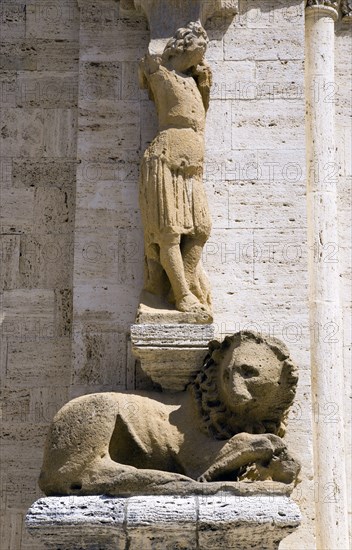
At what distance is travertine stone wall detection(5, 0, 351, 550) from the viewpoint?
22.2 feet

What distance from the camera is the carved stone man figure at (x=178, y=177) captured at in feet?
21.4

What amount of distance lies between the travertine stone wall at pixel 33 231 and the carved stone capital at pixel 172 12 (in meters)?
0.59

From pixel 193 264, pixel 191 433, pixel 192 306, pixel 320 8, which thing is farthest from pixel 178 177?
pixel 320 8

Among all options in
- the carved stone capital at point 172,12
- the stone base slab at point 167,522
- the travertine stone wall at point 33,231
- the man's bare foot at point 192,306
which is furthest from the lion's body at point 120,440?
the carved stone capital at point 172,12

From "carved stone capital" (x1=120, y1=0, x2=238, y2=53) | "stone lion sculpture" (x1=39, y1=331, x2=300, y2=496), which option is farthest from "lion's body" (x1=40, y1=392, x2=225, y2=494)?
"carved stone capital" (x1=120, y1=0, x2=238, y2=53)

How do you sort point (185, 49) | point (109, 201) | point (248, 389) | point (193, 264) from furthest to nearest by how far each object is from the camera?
point (109, 201)
point (185, 49)
point (193, 264)
point (248, 389)

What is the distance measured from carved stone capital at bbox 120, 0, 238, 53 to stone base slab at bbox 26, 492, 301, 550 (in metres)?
A: 2.44

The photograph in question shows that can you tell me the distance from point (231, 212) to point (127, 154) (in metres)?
0.63

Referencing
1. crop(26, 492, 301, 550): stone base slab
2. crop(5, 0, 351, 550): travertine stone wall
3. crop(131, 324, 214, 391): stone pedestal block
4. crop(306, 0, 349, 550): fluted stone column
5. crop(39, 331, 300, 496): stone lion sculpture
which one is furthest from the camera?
crop(5, 0, 351, 550): travertine stone wall

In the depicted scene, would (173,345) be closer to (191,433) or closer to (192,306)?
(192,306)

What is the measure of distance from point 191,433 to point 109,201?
4.74ft

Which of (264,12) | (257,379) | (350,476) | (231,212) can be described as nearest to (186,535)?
(257,379)

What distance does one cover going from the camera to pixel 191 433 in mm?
6141

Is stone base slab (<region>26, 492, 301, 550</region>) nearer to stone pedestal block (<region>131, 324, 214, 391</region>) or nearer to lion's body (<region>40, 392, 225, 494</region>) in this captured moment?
lion's body (<region>40, 392, 225, 494</region>)
